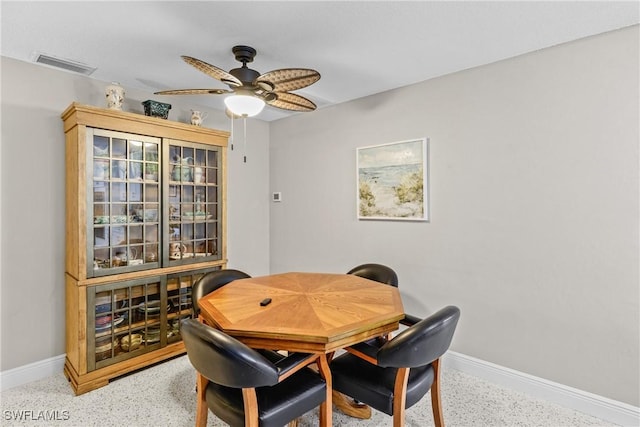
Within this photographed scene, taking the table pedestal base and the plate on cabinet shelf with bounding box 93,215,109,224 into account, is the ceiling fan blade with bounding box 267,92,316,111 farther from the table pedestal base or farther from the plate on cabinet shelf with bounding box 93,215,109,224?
the table pedestal base

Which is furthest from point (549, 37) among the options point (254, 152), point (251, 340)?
point (254, 152)

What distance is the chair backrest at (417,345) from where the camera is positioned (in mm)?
1506

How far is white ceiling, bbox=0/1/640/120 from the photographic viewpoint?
5.96ft

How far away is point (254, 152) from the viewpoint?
4.12 metres

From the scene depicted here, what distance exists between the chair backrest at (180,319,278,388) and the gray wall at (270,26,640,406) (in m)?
1.91

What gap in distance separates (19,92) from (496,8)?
3314 mm

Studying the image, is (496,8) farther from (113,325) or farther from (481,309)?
(113,325)

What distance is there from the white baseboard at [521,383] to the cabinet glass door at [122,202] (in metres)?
0.93

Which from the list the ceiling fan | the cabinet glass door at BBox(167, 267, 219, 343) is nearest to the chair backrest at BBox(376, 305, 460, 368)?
the ceiling fan

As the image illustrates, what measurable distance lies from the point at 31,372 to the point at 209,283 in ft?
5.17

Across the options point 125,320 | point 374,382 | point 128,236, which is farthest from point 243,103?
point 125,320

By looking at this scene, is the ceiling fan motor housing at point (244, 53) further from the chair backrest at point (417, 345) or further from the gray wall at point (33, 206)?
the chair backrest at point (417, 345)

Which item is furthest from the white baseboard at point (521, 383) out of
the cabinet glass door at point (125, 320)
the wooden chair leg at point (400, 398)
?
the wooden chair leg at point (400, 398)

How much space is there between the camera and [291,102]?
2.41m
